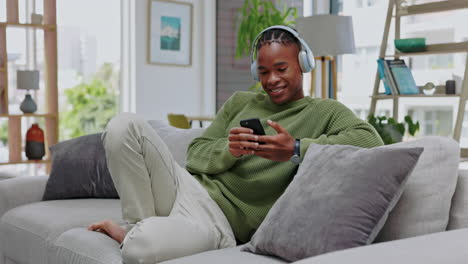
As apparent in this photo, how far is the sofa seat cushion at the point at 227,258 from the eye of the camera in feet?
5.64

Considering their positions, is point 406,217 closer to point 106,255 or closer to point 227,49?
point 106,255

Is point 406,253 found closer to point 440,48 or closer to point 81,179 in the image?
point 81,179

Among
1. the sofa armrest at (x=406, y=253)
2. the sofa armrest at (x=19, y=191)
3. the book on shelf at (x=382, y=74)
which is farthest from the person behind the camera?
the book on shelf at (x=382, y=74)

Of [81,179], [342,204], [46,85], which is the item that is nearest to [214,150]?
[342,204]

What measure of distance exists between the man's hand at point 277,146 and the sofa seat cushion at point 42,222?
81 centimetres

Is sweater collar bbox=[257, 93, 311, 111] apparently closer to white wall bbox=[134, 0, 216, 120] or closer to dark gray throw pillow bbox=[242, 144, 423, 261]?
dark gray throw pillow bbox=[242, 144, 423, 261]

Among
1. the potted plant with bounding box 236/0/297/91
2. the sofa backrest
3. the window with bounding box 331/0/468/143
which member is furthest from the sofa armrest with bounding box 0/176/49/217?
the window with bounding box 331/0/468/143

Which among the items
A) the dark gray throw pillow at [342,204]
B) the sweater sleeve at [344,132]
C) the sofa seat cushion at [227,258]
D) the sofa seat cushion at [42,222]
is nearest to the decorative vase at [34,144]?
the sofa seat cushion at [42,222]

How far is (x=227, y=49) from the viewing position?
21.4ft

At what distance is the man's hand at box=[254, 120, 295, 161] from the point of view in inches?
78.2

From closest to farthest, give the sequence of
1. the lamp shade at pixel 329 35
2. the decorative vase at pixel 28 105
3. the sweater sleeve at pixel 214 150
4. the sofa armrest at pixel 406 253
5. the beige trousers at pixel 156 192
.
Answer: the sofa armrest at pixel 406 253
the beige trousers at pixel 156 192
the sweater sleeve at pixel 214 150
the lamp shade at pixel 329 35
the decorative vase at pixel 28 105

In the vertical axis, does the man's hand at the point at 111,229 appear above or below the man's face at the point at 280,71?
below

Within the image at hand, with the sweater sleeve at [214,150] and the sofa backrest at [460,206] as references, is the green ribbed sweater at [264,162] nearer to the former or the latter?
the sweater sleeve at [214,150]

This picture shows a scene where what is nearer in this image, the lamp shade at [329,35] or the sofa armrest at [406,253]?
the sofa armrest at [406,253]
